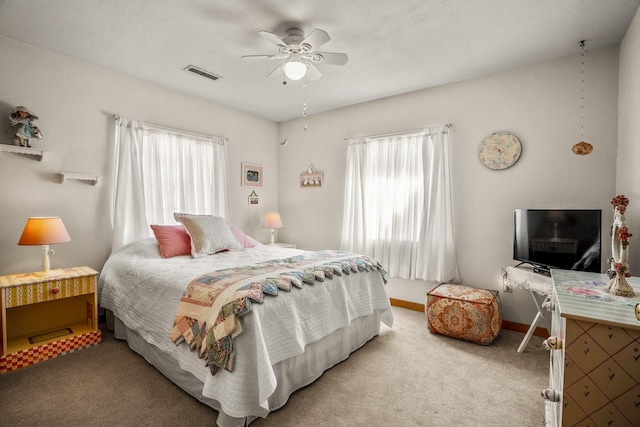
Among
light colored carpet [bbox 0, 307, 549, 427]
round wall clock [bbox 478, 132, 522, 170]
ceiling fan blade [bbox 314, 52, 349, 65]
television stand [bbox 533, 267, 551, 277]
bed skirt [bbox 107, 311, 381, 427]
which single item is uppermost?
ceiling fan blade [bbox 314, 52, 349, 65]

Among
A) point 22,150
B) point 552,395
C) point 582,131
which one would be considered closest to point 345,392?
point 552,395

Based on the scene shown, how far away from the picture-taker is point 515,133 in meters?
3.16

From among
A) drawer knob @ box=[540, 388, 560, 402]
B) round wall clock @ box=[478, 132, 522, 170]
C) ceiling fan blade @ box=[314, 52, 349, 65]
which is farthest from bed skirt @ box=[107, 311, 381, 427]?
ceiling fan blade @ box=[314, 52, 349, 65]

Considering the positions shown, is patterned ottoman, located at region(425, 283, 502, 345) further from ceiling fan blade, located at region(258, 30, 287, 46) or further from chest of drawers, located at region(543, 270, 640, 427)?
ceiling fan blade, located at region(258, 30, 287, 46)

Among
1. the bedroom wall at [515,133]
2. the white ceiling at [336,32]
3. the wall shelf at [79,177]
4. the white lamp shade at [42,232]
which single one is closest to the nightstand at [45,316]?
the white lamp shade at [42,232]

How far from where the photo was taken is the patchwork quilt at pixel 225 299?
1.68 metres

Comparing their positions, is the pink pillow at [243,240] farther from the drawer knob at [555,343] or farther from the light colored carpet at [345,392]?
the drawer knob at [555,343]

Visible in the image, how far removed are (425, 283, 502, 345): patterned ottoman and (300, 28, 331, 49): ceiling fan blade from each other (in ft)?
8.13

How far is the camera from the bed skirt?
193 cm

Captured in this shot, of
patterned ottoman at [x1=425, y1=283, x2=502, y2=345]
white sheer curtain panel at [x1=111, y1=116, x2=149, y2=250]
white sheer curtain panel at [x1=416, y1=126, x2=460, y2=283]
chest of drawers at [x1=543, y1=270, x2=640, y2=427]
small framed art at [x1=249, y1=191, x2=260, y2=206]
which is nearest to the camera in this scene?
chest of drawers at [x1=543, y1=270, x2=640, y2=427]

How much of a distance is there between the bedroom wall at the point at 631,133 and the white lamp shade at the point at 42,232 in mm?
4285

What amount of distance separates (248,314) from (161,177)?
8.63ft

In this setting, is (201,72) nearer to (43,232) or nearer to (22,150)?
(22,150)

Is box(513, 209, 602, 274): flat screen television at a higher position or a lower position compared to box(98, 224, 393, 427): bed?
higher
